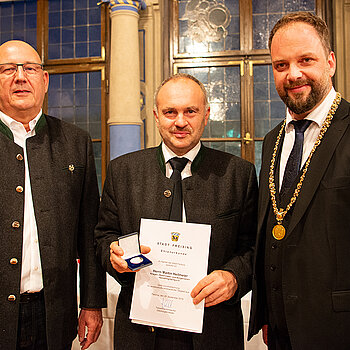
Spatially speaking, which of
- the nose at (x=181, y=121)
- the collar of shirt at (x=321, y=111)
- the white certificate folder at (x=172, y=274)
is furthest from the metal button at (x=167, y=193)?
the collar of shirt at (x=321, y=111)

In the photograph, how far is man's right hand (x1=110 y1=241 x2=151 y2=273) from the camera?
1472mm

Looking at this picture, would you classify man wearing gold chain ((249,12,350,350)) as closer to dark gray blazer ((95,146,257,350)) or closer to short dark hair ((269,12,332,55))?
short dark hair ((269,12,332,55))

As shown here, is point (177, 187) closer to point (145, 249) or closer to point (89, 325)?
point (145, 249)

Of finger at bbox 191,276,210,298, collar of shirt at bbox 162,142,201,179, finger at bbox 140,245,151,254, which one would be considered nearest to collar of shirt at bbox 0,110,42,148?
collar of shirt at bbox 162,142,201,179

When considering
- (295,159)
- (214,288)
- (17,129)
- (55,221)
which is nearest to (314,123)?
(295,159)

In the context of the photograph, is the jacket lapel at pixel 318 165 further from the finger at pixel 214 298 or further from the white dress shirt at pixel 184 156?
the white dress shirt at pixel 184 156

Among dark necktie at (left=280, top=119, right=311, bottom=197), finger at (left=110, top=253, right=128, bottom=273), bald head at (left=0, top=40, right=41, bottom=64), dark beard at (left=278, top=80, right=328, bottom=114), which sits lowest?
finger at (left=110, top=253, right=128, bottom=273)

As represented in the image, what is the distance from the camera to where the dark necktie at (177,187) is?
64.6 inches

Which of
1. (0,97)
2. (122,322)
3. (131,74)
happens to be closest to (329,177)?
(122,322)

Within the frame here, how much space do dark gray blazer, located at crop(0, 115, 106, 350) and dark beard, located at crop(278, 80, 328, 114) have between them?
3.19ft

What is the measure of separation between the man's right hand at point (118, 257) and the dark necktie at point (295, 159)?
59 centimetres

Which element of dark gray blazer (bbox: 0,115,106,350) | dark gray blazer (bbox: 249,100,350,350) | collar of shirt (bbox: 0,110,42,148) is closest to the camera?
dark gray blazer (bbox: 249,100,350,350)

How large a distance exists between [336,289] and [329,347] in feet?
0.68

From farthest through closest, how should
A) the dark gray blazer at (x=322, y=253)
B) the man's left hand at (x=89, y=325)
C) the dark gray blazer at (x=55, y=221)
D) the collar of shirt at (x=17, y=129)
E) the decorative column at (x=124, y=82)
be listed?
1. the decorative column at (x=124, y=82)
2. the man's left hand at (x=89, y=325)
3. the collar of shirt at (x=17, y=129)
4. the dark gray blazer at (x=55, y=221)
5. the dark gray blazer at (x=322, y=253)
